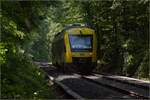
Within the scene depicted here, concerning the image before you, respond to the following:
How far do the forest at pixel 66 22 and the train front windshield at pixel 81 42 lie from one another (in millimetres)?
2307

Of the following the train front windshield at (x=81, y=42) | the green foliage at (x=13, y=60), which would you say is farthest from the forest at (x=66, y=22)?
the train front windshield at (x=81, y=42)

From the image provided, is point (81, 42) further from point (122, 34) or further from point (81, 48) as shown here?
point (122, 34)

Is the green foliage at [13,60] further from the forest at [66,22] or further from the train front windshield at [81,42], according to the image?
the train front windshield at [81,42]

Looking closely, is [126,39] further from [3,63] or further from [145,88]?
[3,63]

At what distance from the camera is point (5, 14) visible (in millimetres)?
12867

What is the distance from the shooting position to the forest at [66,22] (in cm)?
1237

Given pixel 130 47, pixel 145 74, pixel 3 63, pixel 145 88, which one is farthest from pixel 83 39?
pixel 3 63

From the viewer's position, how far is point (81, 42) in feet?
91.3

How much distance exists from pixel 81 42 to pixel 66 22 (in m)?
17.3

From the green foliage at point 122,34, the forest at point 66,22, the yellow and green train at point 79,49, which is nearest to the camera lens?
the forest at point 66,22

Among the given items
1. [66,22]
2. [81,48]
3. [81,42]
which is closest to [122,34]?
[81,42]

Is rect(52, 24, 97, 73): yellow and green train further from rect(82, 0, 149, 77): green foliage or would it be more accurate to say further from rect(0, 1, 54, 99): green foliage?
rect(0, 1, 54, 99): green foliage

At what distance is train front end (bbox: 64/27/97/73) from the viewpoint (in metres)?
27.5

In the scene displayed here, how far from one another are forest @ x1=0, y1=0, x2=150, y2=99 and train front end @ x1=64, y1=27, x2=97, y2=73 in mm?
2101
